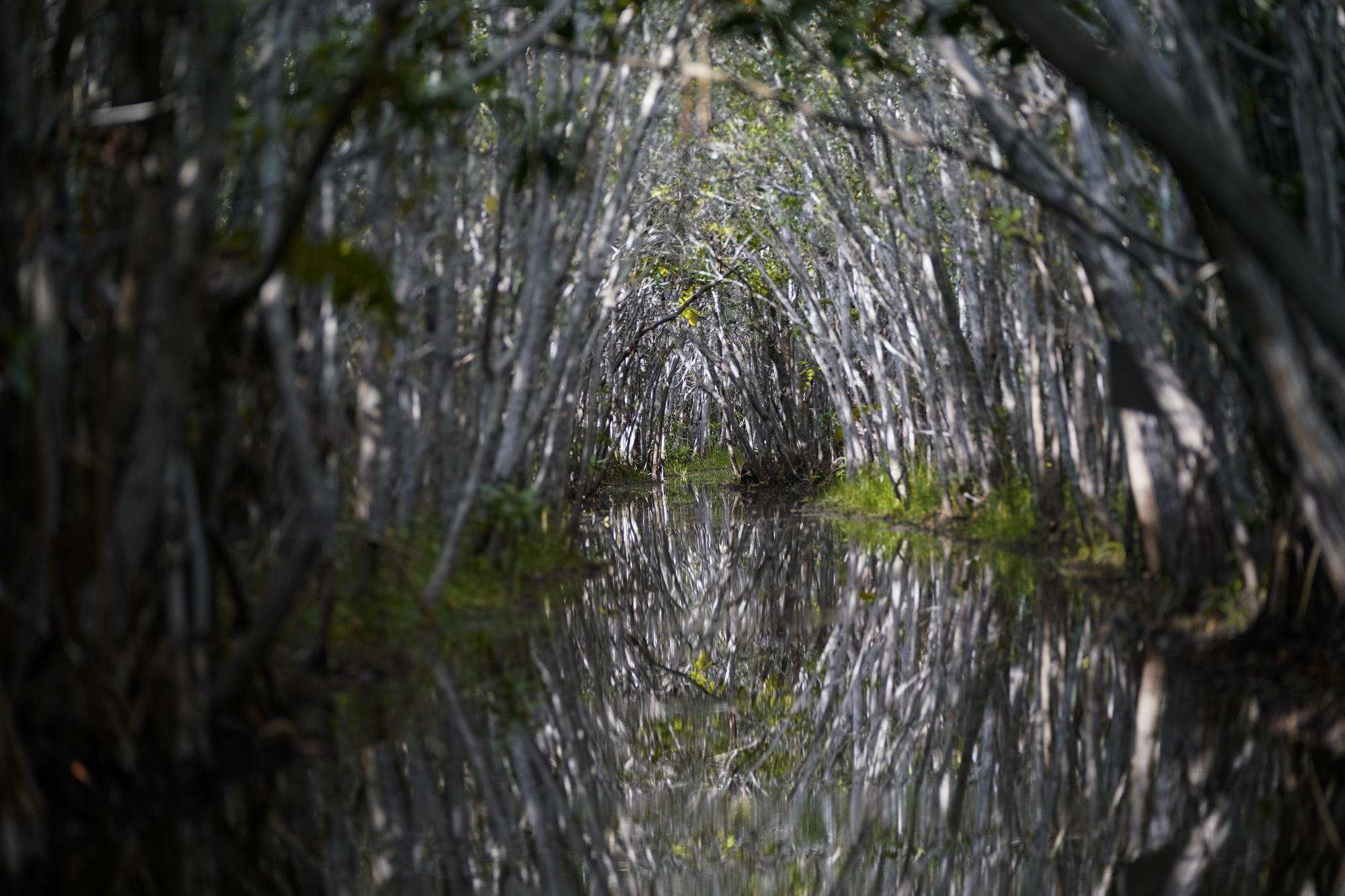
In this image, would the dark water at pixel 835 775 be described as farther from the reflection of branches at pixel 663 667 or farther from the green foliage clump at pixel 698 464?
the green foliage clump at pixel 698 464

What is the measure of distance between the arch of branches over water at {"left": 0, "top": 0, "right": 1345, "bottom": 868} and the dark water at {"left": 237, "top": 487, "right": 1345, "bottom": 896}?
66 centimetres

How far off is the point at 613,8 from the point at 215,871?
4.71 metres

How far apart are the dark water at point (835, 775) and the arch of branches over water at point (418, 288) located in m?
0.66

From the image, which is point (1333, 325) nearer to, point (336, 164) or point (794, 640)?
point (336, 164)

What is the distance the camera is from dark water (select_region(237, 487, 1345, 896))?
398 cm

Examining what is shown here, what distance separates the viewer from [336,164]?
5359mm

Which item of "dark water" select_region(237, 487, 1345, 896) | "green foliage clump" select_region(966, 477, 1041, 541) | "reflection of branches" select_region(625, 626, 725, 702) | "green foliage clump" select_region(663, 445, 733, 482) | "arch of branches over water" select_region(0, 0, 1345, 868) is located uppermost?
"arch of branches over water" select_region(0, 0, 1345, 868)

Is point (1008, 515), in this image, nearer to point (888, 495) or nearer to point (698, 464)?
point (888, 495)

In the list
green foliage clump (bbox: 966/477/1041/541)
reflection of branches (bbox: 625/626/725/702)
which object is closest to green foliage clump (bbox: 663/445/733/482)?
green foliage clump (bbox: 966/477/1041/541)

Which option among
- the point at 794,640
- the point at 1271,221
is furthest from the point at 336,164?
the point at 794,640

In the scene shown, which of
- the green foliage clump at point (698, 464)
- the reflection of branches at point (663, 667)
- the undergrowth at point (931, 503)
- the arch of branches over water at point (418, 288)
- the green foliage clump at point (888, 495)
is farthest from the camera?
the green foliage clump at point (698, 464)

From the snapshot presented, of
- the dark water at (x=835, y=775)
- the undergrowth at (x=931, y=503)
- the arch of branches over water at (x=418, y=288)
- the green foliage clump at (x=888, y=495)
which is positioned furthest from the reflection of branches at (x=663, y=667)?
the green foliage clump at (x=888, y=495)

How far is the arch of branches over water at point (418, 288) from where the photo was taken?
423cm

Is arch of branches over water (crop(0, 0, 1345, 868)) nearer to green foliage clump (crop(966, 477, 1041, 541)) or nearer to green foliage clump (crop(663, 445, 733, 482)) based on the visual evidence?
green foliage clump (crop(966, 477, 1041, 541))
